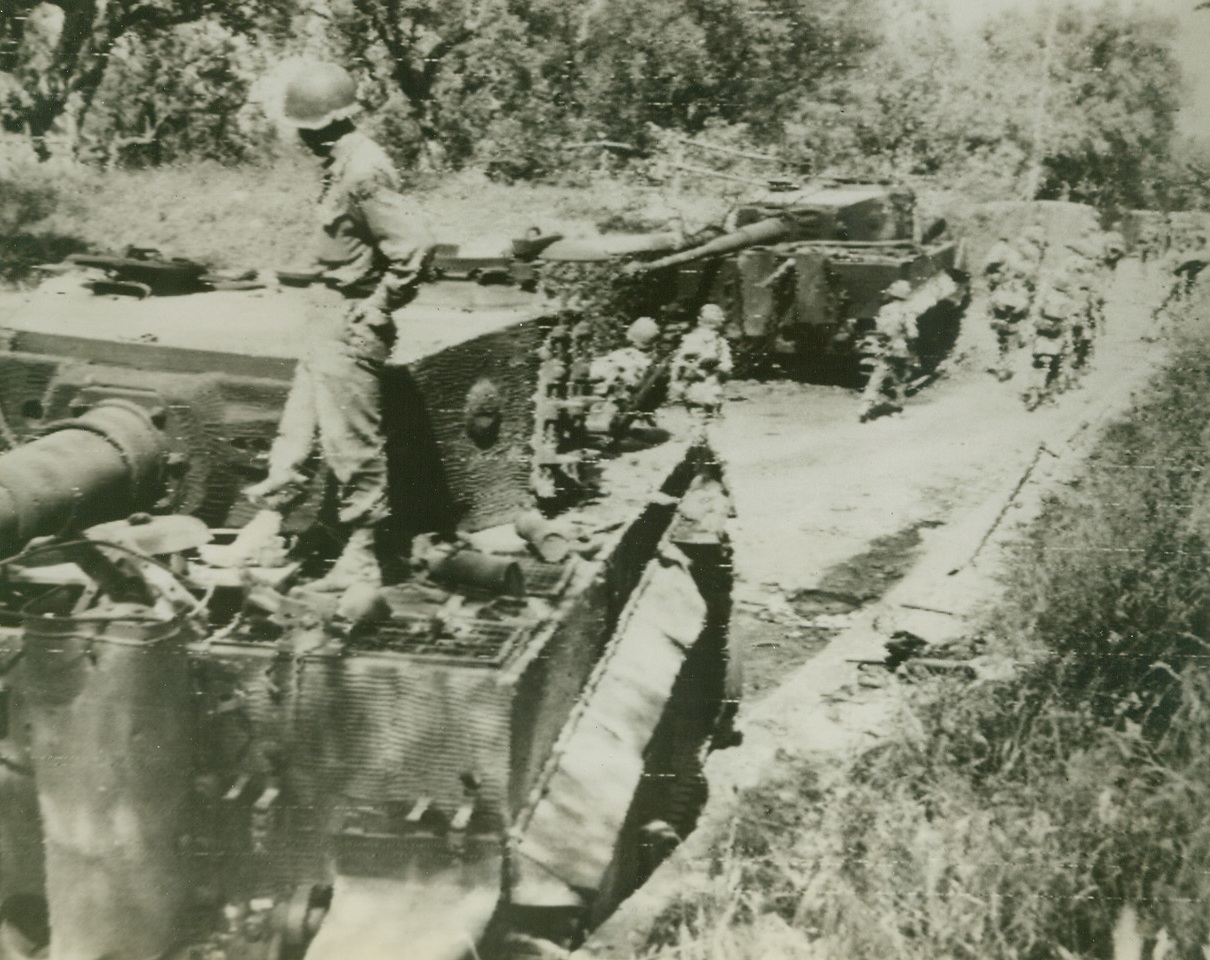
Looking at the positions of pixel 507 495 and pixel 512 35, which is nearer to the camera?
pixel 512 35

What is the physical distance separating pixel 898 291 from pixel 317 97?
1878 millimetres

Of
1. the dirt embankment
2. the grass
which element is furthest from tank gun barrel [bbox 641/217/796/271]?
the grass

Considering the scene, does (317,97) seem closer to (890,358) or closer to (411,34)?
(411,34)

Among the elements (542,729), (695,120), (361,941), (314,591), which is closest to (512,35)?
(695,120)

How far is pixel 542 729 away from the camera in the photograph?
2.73 m

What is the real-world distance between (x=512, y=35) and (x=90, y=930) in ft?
7.45

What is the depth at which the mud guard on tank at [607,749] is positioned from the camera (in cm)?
259

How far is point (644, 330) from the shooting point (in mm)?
3332

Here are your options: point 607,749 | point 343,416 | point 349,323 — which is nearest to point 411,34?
point 349,323

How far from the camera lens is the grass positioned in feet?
9.17

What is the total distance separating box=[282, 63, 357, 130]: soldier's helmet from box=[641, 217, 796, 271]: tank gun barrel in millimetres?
980

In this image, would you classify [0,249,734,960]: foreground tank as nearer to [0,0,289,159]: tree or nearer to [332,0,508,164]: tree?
[0,0,289,159]: tree

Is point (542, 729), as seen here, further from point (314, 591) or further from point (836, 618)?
point (836, 618)

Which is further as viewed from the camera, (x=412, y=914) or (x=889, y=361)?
(x=889, y=361)
